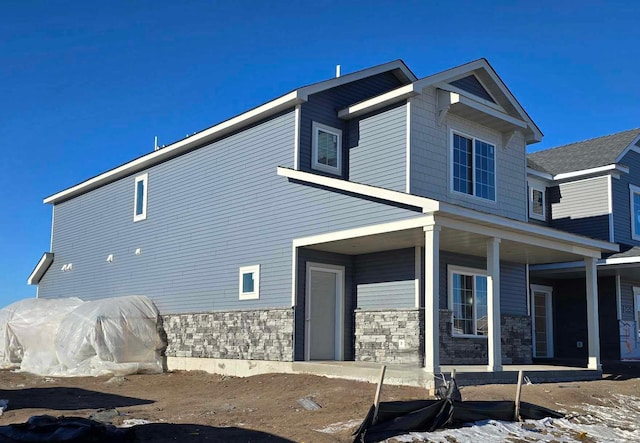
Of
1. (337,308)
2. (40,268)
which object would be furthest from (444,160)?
(40,268)

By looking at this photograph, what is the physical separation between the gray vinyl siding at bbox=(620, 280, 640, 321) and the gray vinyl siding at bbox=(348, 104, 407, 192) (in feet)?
34.0

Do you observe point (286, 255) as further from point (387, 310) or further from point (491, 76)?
point (491, 76)

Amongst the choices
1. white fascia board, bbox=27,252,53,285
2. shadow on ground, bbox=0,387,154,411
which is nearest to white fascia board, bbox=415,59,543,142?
shadow on ground, bbox=0,387,154,411

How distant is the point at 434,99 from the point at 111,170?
11.5 metres

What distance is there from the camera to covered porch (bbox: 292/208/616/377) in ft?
44.9

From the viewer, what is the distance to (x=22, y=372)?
19.0m

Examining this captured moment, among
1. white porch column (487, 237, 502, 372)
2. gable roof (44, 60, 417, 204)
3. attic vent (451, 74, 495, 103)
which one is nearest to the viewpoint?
white porch column (487, 237, 502, 372)

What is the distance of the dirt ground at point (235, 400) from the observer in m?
9.25

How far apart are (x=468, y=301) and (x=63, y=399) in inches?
358

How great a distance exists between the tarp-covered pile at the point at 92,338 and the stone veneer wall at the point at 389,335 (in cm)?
631

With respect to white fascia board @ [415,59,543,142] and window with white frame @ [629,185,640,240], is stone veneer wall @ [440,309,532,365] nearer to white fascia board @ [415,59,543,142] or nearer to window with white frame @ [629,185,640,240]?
white fascia board @ [415,59,543,142]

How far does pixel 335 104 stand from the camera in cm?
1652

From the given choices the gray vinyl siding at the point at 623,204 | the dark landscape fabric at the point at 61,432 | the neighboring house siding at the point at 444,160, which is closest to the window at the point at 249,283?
the neighboring house siding at the point at 444,160

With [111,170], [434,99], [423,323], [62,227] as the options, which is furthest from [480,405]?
[62,227]
